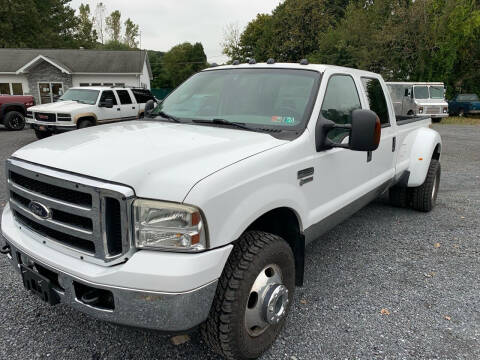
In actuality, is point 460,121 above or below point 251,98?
below

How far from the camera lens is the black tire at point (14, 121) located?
1503cm

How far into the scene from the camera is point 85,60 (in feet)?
100

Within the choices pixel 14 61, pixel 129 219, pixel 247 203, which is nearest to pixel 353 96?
pixel 247 203

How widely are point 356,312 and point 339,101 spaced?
171cm

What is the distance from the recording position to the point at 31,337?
260 centimetres

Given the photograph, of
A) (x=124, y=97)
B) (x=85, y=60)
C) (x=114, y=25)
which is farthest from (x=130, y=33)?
(x=124, y=97)

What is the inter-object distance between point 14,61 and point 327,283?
3355 cm

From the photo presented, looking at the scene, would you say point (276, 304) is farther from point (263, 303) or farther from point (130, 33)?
point (130, 33)

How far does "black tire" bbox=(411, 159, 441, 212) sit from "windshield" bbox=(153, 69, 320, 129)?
2833 millimetres

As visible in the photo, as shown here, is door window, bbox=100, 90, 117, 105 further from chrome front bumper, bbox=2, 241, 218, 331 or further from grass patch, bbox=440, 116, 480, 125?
grass patch, bbox=440, 116, 480, 125

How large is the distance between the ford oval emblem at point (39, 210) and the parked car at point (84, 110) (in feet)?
33.7

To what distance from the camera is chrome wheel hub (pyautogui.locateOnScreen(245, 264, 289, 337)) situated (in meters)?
2.29

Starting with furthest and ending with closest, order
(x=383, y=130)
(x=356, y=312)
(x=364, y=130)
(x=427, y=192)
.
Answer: (x=427, y=192) → (x=383, y=130) → (x=356, y=312) → (x=364, y=130)

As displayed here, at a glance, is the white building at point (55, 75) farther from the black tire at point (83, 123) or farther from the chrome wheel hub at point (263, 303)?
the chrome wheel hub at point (263, 303)
